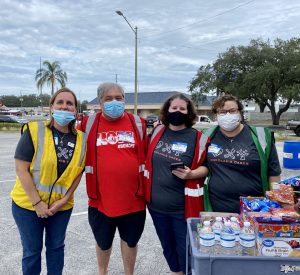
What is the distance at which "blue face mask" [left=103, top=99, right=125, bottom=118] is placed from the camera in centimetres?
315

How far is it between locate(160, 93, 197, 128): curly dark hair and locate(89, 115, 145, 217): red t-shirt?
338 mm

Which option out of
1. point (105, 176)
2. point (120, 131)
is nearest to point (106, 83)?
point (120, 131)

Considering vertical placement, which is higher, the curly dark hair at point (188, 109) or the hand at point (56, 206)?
the curly dark hair at point (188, 109)

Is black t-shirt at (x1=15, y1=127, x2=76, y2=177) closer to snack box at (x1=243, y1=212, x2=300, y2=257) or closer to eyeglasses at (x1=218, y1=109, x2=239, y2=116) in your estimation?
eyeglasses at (x1=218, y1=109, x2=239, y2=116)

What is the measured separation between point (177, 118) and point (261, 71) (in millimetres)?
36859

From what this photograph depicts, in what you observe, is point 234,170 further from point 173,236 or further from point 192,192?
point 173,236

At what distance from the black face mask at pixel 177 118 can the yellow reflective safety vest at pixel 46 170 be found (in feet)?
2.75

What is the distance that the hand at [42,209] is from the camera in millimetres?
2793

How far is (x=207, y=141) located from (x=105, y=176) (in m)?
0.96

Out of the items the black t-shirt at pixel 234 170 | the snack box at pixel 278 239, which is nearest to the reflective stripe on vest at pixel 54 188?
the black t-shirt at pixel 234 170

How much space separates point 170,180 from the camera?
120 inches

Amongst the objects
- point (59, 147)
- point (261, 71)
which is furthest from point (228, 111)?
point (261, 71)

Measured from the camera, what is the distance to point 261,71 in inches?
1470

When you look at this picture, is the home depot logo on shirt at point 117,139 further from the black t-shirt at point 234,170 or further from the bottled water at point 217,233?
the bottled water at point 217,233
